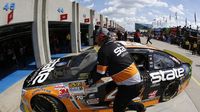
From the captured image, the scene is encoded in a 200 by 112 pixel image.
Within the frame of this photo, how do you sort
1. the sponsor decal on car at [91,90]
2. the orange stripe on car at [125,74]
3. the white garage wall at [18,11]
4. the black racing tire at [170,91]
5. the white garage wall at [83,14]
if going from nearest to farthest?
the orange stripe on car at [125,74]
the sponsor decal on car at [91,90]
the black racing tire at [170,91]
the white garage wall at [18,11]
the white garage wall at [83,14]

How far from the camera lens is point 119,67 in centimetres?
479

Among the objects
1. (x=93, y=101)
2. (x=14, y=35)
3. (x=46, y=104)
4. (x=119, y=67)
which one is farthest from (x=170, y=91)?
(x=14, y=35)

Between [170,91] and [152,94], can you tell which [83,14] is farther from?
[152,94]

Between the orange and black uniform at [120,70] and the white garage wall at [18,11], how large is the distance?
7.54 metres

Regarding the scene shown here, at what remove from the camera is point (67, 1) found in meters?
23.2

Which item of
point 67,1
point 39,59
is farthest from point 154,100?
point 67,1

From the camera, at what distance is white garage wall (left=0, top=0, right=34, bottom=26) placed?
1134 centimetres

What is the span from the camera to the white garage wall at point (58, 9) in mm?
18547

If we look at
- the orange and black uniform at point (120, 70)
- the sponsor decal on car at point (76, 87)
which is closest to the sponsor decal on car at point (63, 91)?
the sponsor decal on car at point (76, 87)

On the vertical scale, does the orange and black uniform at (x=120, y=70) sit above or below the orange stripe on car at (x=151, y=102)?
above

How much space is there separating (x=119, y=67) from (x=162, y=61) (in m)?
2.67

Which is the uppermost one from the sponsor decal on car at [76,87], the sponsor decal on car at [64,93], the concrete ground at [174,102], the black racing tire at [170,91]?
the sponsor decal on car at [76,87]

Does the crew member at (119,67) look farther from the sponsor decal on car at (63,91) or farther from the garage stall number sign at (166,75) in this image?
the garage stall number sign at (166,75)

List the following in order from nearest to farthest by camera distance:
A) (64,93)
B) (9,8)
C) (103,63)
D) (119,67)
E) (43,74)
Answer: (103,63)
(119,67)
(64,93)
(43,74)
(9,8)
